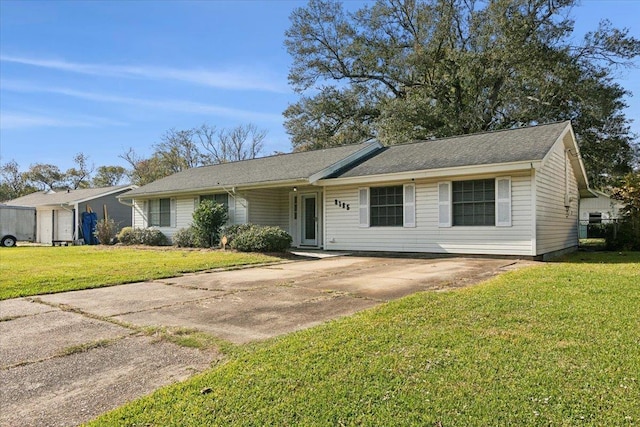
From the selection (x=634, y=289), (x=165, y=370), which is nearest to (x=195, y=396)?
(x=165, y=370)

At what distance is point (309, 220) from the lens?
16.1 meters

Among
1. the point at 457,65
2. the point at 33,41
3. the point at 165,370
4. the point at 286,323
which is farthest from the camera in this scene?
the point at 457,65

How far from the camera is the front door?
15.8 metres

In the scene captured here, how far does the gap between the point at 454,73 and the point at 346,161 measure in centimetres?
1194

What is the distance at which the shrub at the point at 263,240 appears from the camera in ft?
42.8

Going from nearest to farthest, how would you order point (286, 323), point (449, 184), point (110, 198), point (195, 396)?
point (195, 396)
point (286, 323)
point (449, 184)
point (110, 198)

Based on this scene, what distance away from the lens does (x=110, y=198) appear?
Answer: 25.7 meters

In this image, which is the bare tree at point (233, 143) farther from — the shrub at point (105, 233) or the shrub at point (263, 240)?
the shrub at point (263, 240)

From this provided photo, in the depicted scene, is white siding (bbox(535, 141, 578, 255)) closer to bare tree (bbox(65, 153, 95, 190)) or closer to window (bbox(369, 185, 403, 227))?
window (bbox(369, 185, 403, 227))

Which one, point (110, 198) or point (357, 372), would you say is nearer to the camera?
point (357, 372)

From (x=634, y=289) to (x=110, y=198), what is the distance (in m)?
26.3

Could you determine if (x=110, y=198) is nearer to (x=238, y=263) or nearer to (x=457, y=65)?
(x=238, y=263)

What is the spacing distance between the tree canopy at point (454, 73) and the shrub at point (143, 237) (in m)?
11.7

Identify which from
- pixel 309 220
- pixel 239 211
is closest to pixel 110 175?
pixel 239 211
